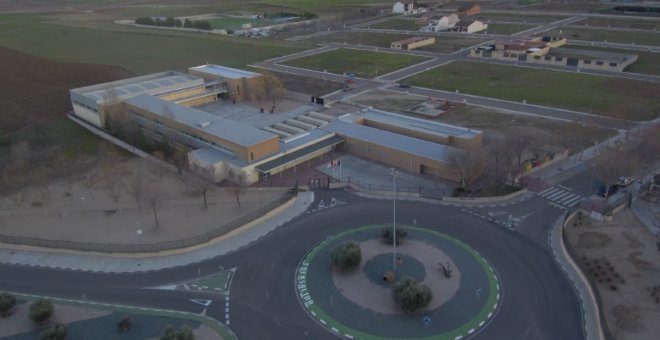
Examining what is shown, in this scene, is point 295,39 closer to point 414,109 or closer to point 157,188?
point 414,109

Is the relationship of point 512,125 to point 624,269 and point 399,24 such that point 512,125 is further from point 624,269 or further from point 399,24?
point 399,24

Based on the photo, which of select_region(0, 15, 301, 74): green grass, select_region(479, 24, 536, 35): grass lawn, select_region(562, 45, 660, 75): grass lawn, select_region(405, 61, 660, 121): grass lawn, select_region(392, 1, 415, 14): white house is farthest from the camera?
select_region(392, 1, 415, 14): white house

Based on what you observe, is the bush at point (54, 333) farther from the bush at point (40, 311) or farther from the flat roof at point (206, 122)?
the flat roof at point (206, 122)

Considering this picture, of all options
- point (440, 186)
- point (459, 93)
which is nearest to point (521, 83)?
point (459, 93)

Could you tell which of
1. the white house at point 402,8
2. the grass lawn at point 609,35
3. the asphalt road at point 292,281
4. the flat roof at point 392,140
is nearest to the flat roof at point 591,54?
the grass lawn at point 609,35

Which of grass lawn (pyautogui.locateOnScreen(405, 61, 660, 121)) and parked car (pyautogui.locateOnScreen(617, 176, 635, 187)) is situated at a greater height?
grass lawn (pyautogui.locateOnScreen(405, 61, 660, 121))

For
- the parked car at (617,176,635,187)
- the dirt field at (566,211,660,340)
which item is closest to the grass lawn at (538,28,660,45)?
the parked car at (617,176,635,187)

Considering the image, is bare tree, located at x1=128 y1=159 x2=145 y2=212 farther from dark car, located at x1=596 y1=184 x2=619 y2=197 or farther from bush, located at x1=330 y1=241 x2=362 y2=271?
dark car, located at x1=596 y1=184 x2=619 y2=197
